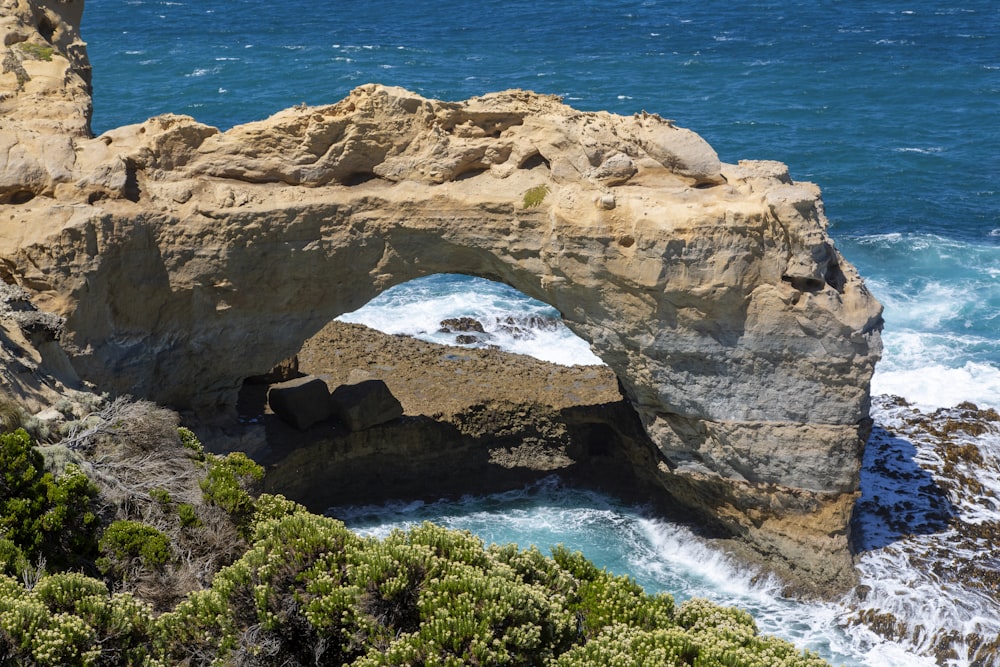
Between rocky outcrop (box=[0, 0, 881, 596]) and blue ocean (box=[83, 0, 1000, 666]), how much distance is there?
9.95 feet

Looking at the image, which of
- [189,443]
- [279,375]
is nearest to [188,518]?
[189,443]

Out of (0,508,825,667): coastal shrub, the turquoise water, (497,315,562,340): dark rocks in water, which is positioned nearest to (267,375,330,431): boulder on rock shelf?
(497,315,562,340): dark rocks in water

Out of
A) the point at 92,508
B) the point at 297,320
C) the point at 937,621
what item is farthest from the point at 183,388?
the point at 937,621

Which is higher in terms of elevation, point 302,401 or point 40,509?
point 40,509

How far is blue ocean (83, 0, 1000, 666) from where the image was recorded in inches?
1045

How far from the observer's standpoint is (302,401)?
89.7 ft

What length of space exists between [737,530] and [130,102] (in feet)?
128

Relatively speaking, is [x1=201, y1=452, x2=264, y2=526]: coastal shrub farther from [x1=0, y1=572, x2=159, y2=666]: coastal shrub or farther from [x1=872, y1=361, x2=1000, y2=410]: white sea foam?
[x1=872, y1=361, x2=1000, y2=410]: white sea foam

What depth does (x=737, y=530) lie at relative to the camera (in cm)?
2612

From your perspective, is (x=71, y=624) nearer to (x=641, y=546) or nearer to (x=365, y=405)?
(x=365, y=405)

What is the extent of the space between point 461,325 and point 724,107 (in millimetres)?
23025

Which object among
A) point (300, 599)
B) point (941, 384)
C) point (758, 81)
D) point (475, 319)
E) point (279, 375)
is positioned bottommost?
point (475, 319)

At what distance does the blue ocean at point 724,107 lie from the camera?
26.5 meters

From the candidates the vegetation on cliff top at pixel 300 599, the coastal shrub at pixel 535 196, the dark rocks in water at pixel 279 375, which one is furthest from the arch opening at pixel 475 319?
the vegetation on cliff top at pixel 300 599
